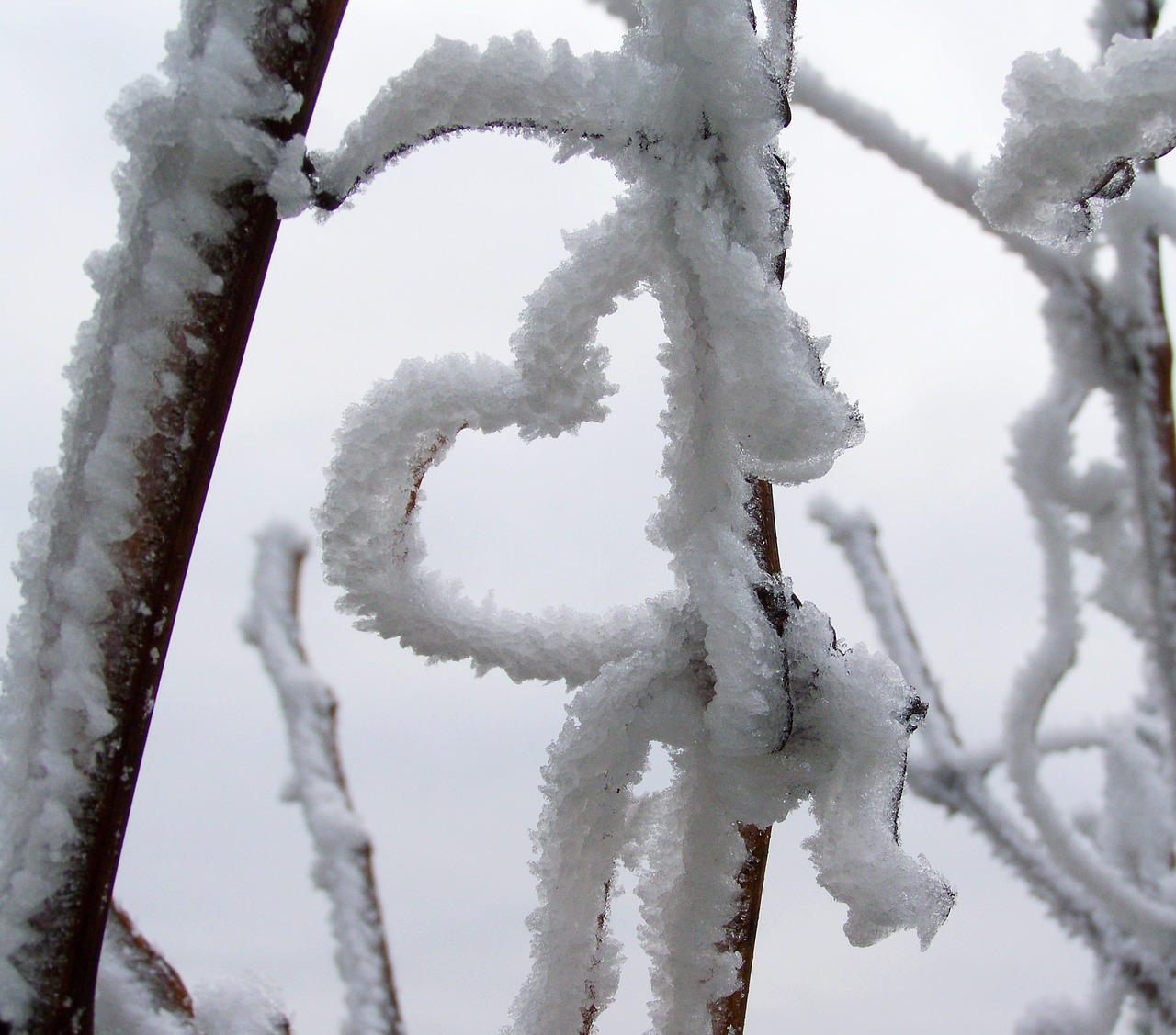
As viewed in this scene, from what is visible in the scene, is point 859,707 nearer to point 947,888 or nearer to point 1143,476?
point 947,888

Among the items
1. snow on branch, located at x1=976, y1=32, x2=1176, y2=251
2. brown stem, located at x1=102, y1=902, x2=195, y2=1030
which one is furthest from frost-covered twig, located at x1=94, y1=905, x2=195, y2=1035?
snow on branch, located at x1=976, y1=32, x2=1176, y2=251

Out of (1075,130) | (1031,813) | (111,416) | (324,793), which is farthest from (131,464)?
(1031,813)

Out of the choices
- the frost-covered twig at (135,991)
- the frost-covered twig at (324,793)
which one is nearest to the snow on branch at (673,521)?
the frost-covered twig at (135,991)

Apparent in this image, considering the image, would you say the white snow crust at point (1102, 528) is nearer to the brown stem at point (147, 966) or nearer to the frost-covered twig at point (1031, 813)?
the frost-covered twig at point (1031, 813)

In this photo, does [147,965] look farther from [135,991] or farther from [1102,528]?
[1102,528]

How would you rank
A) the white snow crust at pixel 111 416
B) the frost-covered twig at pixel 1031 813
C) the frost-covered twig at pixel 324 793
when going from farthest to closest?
the frost-covered twig at pixel 1031 813, the frost-covered twig at pixel 324 793, the white snow crust at pixel 111 416
